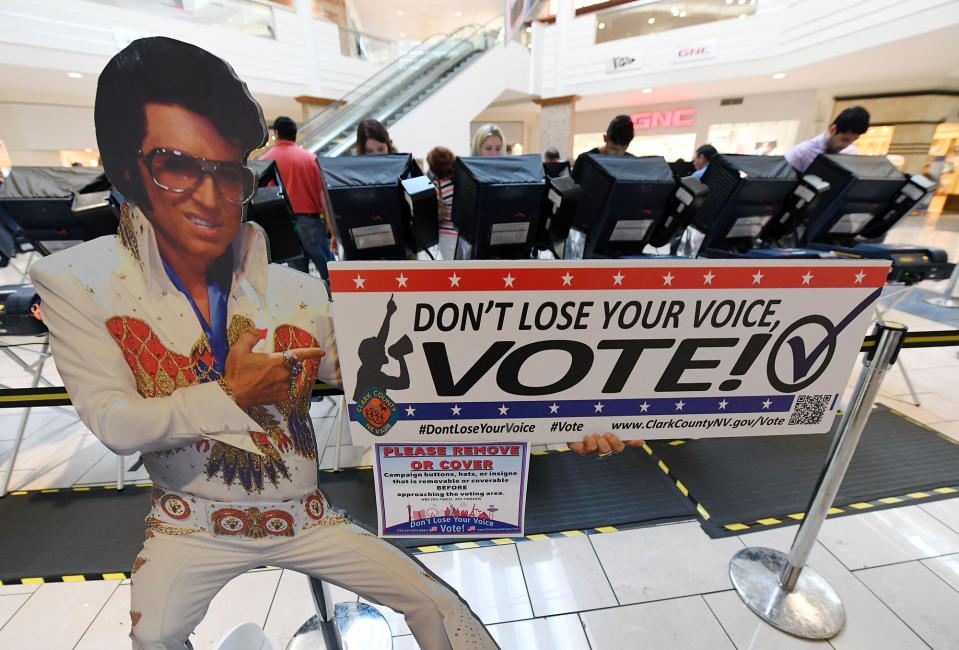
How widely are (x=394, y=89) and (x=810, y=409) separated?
10.4m

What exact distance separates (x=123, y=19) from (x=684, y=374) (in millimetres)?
11191

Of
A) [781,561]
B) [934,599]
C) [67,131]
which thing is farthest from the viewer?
[67,131]

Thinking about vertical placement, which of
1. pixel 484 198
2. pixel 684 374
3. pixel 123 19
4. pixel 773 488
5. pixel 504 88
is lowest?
pixel 773 488

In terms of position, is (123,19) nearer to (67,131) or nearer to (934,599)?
(67,131)

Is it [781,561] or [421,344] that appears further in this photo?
[781,561]

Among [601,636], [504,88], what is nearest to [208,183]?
[601,636]

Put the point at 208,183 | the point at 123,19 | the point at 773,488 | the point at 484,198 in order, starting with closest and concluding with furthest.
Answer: the point at 208,183, the point at 484,198, the point at 773,488, the point at 123,19

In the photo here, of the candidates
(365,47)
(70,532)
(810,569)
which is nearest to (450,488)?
(810,569)

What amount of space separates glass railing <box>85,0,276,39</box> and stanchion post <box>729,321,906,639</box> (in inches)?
453

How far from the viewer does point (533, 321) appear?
875mm

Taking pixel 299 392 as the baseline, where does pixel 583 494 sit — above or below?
below

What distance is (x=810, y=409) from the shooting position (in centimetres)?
101

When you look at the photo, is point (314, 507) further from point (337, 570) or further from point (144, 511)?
point (144, 511)

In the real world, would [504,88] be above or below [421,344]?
above
